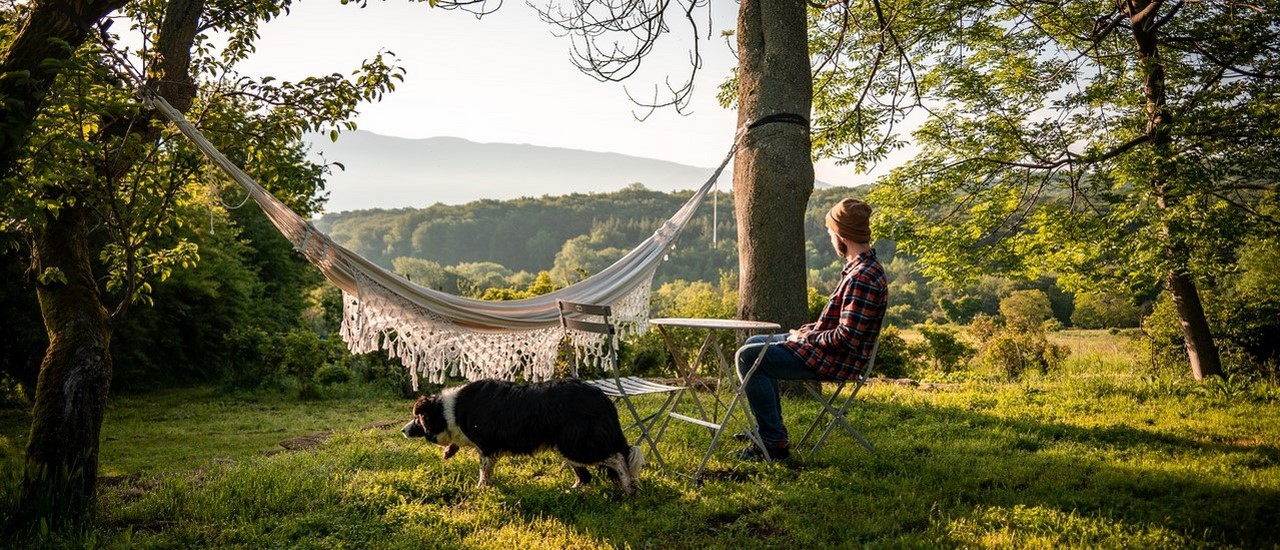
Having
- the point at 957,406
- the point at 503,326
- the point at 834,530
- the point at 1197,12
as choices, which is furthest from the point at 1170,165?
the point at 503,326

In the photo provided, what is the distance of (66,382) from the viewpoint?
9.37ft

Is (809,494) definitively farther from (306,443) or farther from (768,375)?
(306,443)

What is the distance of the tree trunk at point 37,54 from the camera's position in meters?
2.14

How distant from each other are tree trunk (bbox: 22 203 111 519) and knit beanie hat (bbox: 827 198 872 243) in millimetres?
2981

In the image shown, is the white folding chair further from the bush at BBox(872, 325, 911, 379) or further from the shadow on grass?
the bush at BBox(872, 325, 911, 379)

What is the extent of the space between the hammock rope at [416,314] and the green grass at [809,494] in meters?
0.47

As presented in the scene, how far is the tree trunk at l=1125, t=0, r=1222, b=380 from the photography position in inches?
215

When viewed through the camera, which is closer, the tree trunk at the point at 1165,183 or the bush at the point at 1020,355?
the tree trunk at the point at 1165,183

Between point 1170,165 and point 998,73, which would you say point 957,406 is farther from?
point 998,73

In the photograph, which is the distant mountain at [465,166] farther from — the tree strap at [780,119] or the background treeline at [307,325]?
the tree strap at [780,119]

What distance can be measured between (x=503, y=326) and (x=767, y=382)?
46.0 inches

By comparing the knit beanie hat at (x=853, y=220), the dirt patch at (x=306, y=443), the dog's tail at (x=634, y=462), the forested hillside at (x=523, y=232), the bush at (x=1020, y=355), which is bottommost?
the bush at (x=1020, y=355)

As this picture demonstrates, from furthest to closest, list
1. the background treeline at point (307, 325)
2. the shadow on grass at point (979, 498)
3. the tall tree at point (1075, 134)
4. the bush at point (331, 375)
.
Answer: the bush at point (331, 375), the background treeline at point (307, 325), the tall tree at point (1075, 134), the shadow on grass at point (979, 498)

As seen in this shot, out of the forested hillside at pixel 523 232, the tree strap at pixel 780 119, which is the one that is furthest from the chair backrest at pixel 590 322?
the forested hillside at pixel 523 232
